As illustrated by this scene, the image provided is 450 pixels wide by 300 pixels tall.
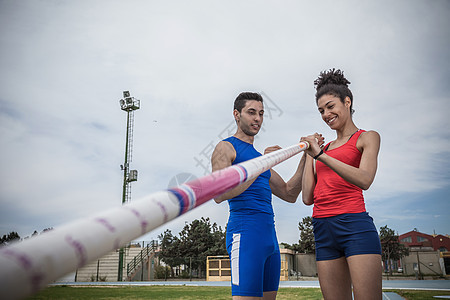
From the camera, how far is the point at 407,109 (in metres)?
19.2

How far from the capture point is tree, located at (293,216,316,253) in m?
26.8

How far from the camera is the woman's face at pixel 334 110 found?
7.36 ft

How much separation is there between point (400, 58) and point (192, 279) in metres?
19.3

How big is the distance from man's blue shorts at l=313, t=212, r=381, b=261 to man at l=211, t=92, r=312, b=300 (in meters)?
0.36

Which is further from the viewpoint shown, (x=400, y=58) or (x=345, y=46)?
(x=400, y=58)

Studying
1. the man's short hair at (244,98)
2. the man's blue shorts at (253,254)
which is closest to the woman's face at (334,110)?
the man's short hair at (244,98)

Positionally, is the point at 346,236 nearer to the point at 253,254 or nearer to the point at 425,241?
the point at 253,254

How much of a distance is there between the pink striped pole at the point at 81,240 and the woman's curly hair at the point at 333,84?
1.71 metres

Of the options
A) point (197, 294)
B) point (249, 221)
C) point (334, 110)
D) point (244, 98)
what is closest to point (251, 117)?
point (244, 98)

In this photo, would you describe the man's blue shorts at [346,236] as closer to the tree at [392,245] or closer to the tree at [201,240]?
the tree at [201,240]

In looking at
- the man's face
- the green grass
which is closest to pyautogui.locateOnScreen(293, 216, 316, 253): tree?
the green grass

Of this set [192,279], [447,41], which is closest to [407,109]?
[447,41]

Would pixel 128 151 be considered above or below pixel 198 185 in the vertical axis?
above

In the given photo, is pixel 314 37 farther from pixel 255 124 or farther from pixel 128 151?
pixel 128 151
